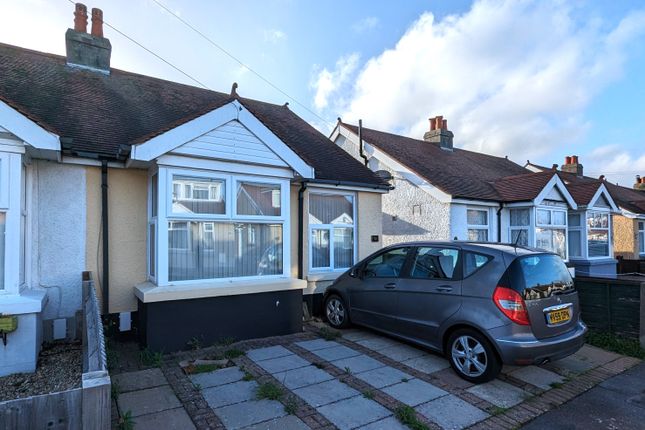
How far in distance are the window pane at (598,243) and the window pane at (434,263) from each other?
34.5ft

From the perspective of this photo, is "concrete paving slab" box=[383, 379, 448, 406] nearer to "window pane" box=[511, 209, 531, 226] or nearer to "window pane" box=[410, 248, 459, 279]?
"window pane" box=[410, 248, 459, 279]

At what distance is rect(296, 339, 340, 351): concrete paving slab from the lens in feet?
18.9

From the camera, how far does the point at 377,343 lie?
6.01 metres

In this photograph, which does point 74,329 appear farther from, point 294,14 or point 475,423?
point 294,14

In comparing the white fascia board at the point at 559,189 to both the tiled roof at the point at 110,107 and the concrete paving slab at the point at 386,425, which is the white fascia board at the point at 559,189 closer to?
the tiled roof at the point at 110,107

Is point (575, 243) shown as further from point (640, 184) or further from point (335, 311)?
point (640, 184)

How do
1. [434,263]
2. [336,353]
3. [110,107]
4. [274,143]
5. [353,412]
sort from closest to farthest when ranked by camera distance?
[353,412], [434,263], [336,353], [274,143], [110,107]

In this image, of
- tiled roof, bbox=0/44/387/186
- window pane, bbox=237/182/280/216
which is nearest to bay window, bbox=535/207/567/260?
tiled roof, bbox=0/44/387/186

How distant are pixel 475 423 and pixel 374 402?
1.01 meters

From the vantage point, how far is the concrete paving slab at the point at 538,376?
4.70 m

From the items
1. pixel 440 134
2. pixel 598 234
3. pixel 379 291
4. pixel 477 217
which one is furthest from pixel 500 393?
pixel 440 134

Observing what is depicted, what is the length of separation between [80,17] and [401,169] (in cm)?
910

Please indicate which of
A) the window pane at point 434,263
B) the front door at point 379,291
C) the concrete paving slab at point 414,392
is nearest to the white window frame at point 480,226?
the front door at point 379,291

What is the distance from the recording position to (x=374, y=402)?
4059mm
